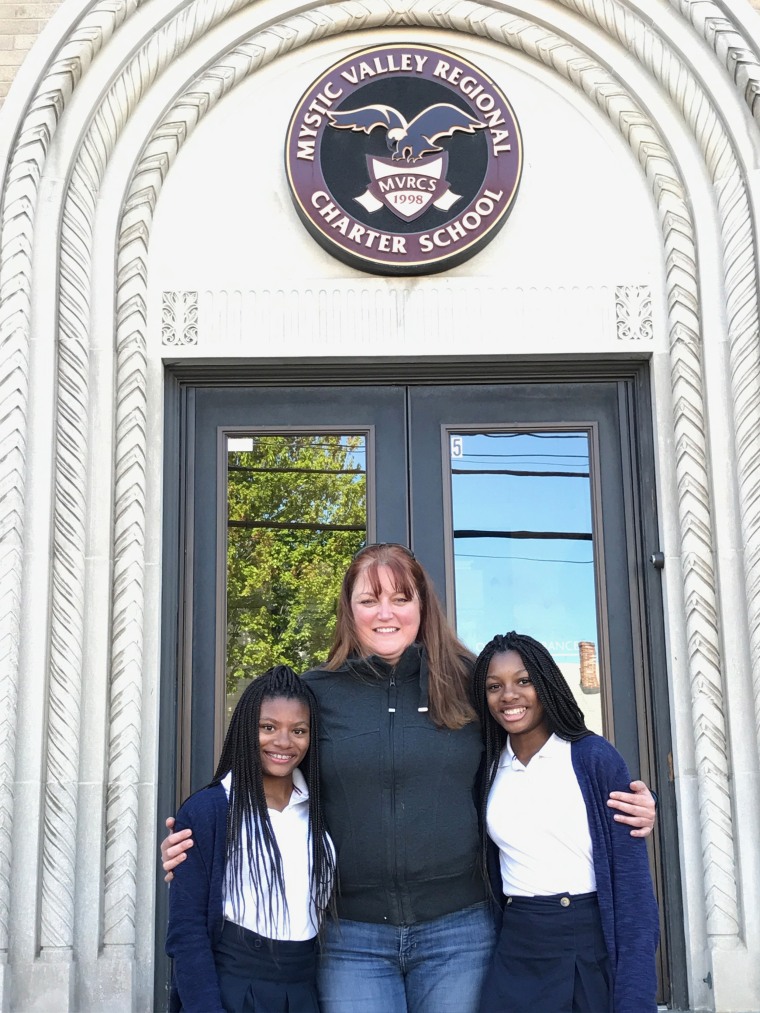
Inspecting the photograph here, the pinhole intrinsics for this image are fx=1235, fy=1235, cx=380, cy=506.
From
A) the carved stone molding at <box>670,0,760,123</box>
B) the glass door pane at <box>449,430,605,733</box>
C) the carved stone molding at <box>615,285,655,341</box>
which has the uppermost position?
the carved stone molding at <box>670,0,760,123</box>

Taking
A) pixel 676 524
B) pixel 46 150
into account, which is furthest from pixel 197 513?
pixel 676 524

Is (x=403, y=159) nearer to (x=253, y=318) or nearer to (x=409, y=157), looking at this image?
(x=409, y=157)

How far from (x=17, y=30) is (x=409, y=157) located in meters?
1.77

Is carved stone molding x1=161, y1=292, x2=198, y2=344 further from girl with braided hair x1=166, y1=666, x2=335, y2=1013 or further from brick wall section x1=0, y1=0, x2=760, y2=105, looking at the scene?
girl with braided hair x1=166, y1=666, x2=335, y2=1013

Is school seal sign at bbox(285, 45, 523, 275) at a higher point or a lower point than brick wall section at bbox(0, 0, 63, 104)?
lower

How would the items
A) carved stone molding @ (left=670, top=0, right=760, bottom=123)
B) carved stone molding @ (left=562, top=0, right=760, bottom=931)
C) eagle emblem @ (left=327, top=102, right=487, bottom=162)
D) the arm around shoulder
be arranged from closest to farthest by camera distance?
the arm around shoulder → carved stone molding @ (left=562, top=0, right=760, bottom=931) → carved stone molding @ (left=670, top=0, right=760, bottom=123) → eagle emblem @ (left=327, top=102, right=487, bottom=162)

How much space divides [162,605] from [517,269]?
6.89 feet

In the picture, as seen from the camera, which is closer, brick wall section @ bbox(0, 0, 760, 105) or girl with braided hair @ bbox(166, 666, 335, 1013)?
girl with braided hair @ bbox(166, 666, 335, 1013)

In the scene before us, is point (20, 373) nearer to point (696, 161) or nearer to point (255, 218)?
point (255, 218)

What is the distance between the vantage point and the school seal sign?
5309 mm

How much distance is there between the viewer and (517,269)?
539 centimetres

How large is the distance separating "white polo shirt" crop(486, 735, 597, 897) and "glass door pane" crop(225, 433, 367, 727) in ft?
6.63

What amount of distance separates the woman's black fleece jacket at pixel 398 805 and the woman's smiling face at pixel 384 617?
109 mm

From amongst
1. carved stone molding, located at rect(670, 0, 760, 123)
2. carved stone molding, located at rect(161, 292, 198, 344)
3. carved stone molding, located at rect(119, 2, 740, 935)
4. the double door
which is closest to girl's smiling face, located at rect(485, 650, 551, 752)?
carved stone molding, located at rect(119, 2, 740, 935)
